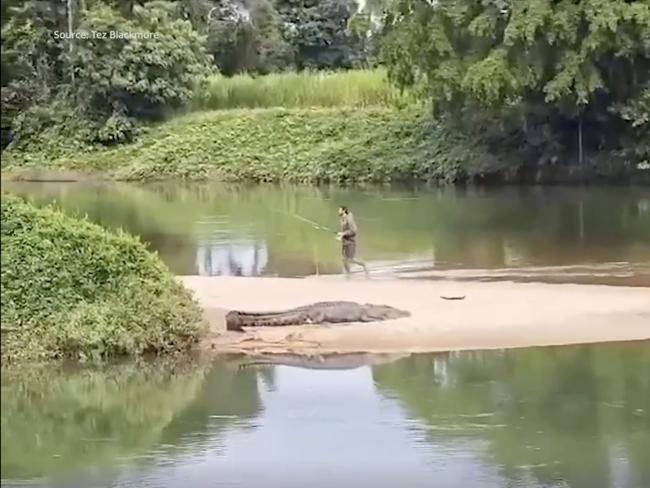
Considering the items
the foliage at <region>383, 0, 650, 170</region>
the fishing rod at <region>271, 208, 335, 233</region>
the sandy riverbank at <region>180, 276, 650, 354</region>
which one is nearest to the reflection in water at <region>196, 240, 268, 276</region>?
the sandy riverbank at <region>180, 276, 650, 354</region>

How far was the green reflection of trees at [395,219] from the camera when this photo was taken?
20.9 m

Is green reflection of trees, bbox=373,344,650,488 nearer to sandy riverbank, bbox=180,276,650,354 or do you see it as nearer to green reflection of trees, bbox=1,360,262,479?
sandy riverbank, bbox=180,276,650,354

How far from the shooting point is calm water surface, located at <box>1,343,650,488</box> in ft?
29.5

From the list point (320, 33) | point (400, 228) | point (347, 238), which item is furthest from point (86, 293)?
point (320, 33)

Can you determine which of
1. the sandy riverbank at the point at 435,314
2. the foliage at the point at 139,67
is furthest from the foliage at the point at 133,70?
the sandy riverbank at the point at 435,314

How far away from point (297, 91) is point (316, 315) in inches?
1120

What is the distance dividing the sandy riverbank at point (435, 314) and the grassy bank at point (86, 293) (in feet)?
2.65

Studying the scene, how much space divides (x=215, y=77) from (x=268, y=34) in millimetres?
4971

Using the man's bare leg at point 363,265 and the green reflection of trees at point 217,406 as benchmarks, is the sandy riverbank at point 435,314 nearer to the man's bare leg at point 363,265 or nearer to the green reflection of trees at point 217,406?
the man's bare leg at point 363,265

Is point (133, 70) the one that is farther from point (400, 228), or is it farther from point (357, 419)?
point (357, 419)

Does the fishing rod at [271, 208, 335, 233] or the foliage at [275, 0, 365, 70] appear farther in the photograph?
the foliage at [275, 0, 365, 70]

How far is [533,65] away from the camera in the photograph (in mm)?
29578

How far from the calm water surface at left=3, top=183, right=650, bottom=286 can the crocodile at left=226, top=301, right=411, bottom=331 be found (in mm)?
3692

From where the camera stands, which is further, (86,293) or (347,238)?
(347,238)
